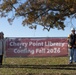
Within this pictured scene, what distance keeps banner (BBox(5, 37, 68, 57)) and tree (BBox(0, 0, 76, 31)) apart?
2.06 metres

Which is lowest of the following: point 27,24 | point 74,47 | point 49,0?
point 74,47

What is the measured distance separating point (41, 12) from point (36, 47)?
11.7 ft

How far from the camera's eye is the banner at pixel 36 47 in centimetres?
2105

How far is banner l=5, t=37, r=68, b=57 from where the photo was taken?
21.0m

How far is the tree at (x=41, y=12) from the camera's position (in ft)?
58.0

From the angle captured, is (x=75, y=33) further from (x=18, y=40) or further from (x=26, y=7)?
(x=18, y=40)

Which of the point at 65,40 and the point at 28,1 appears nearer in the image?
the point at 28,1

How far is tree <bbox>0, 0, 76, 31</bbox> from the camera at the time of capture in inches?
696

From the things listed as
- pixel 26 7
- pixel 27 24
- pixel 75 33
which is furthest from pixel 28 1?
pixel 75 33

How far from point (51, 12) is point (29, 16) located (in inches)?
50.9

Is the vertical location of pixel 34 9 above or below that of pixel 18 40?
above

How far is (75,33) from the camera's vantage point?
18.0 meters

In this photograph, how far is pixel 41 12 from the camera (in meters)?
18.4

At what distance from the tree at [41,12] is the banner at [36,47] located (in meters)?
2.06
